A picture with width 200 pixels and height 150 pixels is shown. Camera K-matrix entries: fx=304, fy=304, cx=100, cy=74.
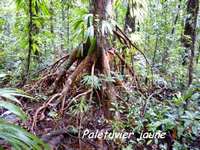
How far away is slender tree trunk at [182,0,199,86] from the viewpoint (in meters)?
3.61

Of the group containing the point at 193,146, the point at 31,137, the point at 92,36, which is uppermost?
the point at 92,36

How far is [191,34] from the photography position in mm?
4039

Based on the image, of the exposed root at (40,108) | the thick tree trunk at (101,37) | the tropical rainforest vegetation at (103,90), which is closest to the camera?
the tropical rainforest vegetation at (103,90)

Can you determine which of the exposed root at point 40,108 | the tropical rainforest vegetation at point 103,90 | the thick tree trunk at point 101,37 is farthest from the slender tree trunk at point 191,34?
the exposed root at point 40,108

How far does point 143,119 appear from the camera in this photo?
124 inches

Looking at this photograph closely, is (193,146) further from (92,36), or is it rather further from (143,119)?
(92,36)

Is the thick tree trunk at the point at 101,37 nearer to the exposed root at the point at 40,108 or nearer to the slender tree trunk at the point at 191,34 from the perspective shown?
the exposed root at the point at 40,108

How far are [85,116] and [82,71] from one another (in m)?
0.61

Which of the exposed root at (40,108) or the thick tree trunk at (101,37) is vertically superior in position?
the thick tree trunk at (101,37)

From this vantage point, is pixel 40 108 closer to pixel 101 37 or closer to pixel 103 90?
pixel 103 90

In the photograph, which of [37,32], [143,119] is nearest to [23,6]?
[37,32]

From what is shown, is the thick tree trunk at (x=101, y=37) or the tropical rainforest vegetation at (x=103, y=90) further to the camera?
the thick tree trunk at (x=101, y=37)

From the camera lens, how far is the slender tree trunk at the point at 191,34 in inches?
142

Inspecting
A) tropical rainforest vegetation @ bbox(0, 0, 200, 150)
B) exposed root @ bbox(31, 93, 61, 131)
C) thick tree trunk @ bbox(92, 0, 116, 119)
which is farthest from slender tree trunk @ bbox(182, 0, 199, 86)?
exposed root @ bbox(31, 93, 61, 131)
